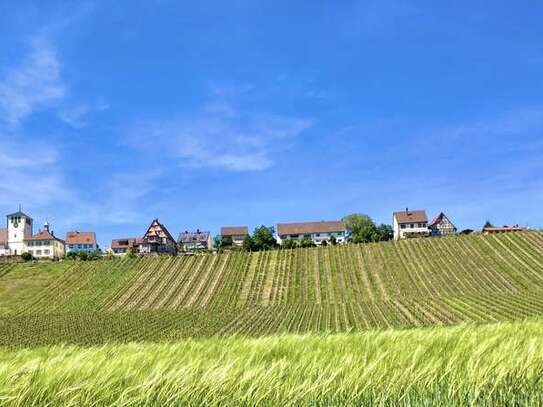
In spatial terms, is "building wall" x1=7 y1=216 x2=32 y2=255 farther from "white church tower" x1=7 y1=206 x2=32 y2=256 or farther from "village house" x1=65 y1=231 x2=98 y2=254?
"village house" x1=65 y1=231 x2=98 y2=254

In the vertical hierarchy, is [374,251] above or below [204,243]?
below

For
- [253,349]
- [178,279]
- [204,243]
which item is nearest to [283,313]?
[178,279]

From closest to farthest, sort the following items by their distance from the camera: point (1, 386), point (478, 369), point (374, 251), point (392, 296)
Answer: point (1, 386), point (478, 369), point (392, 296), point (374, 251)

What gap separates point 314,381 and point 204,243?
17065 centimetres

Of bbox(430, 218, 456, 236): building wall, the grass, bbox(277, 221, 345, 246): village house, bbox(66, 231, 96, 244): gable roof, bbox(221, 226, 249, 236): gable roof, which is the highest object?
bbox(66, 231, 96, 244): gable roof

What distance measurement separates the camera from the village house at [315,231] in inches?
6737

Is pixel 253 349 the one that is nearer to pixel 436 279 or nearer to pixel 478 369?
pixel 478 369

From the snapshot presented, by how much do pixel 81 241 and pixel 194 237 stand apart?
35831mm

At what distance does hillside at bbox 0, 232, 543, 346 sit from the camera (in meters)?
41.6

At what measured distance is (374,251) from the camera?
83688 millimetres

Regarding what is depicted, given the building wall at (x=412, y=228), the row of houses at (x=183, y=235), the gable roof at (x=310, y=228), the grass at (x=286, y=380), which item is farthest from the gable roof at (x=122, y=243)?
the grass at (x=286, y=380)

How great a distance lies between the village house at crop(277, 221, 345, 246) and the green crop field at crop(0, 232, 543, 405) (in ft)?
269

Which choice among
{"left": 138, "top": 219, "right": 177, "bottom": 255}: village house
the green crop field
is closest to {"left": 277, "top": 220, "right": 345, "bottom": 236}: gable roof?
{"left": 138, "top": 219, "right": 177, "bottom": 255}: village house

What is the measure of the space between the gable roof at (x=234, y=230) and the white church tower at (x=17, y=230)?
189ft
